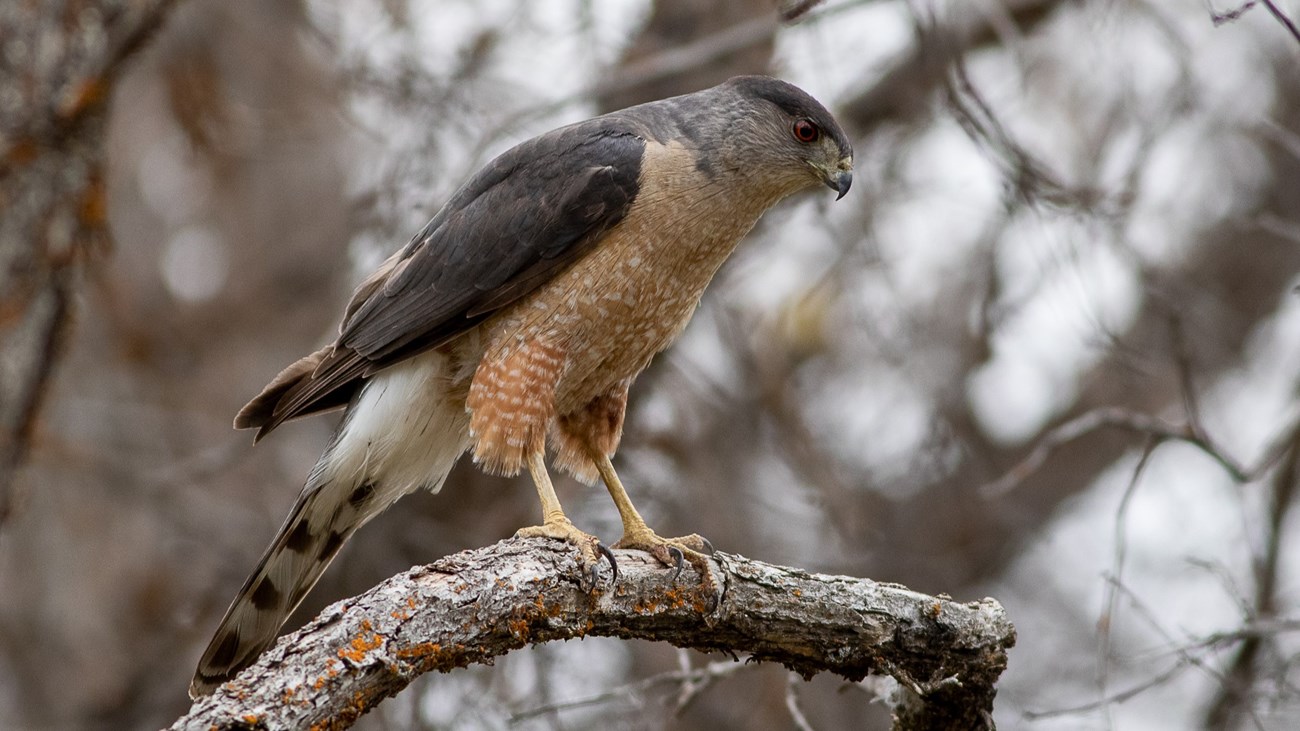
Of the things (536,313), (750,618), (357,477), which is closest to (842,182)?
(536,313)

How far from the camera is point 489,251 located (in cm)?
438

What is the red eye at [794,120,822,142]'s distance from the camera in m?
4.52

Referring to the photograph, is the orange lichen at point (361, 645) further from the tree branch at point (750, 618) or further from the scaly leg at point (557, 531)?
the scaly leg at point (557, 531)

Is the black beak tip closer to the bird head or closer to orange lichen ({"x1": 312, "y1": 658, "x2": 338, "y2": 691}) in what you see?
the bird head

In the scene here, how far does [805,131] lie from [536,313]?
1.17 metres

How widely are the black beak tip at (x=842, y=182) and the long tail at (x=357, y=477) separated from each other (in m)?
1.52

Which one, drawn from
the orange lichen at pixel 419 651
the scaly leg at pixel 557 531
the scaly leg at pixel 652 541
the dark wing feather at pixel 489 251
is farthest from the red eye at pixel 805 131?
the orange lichen at pixel 419 651

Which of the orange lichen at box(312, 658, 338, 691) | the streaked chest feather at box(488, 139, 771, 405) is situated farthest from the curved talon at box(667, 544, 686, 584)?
the orange lichen at box(312, 658, 338, 691)

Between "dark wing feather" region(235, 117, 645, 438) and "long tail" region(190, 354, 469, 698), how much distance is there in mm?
139

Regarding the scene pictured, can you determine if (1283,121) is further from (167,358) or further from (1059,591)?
(167,358)

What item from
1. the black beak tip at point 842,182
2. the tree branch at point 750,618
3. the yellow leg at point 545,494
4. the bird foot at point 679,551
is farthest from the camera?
the black beak tip at point 842,182

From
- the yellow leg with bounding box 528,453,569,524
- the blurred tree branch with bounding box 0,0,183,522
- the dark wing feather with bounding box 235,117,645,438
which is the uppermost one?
the blurred tree branch with bounding box 0,0,183,522

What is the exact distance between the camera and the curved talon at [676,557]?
141 inches

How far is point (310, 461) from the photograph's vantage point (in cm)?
922
